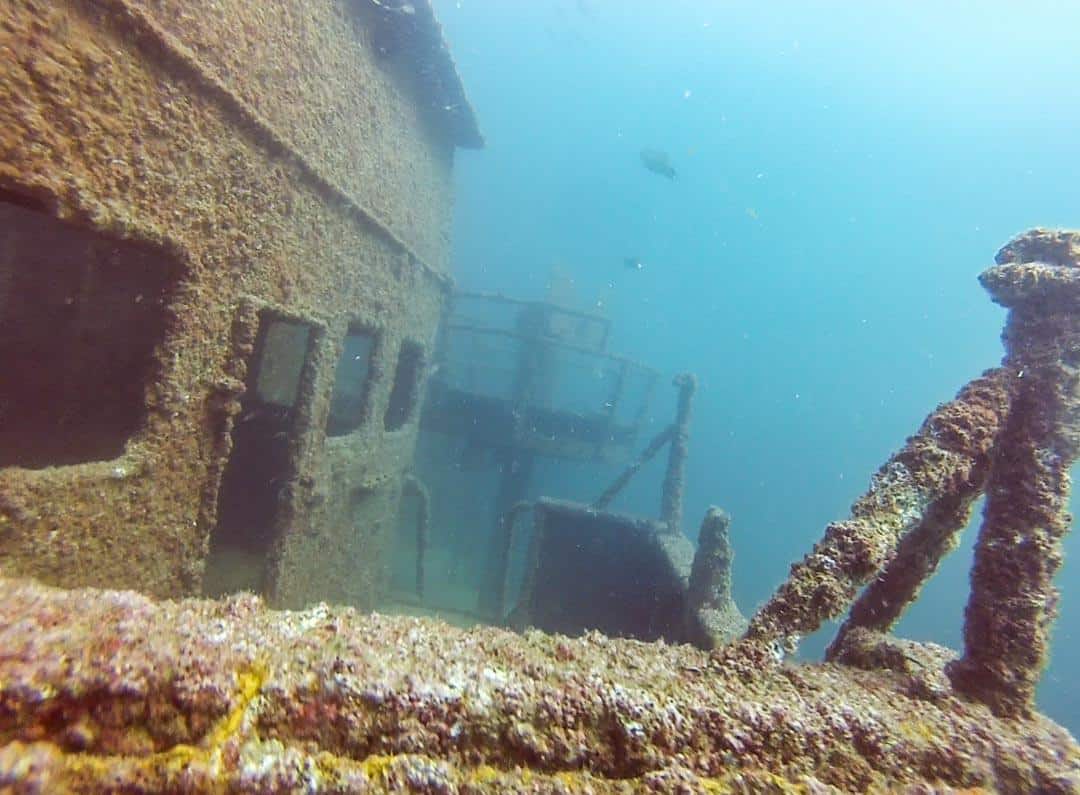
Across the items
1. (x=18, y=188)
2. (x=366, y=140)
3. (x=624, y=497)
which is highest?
(x=366, y=140)

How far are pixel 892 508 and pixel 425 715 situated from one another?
1.60m

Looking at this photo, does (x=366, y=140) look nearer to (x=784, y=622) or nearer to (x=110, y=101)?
(x=110, y=101)

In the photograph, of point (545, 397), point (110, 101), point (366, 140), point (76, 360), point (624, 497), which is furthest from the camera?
point (624, 497)

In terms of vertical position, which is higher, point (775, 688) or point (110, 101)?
point (110, 101)

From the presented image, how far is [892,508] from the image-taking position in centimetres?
190

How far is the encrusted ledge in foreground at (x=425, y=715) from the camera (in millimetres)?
968

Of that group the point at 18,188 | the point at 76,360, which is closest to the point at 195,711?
the point at 18,188

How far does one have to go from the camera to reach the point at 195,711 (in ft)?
3.35

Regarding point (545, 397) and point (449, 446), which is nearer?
point (545, 397)

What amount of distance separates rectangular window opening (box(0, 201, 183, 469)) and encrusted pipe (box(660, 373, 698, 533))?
7.16 metres

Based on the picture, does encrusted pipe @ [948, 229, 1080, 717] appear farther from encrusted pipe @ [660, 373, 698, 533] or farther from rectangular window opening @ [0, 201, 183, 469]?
encrusted pipe @ [660, 373, 698, 533]

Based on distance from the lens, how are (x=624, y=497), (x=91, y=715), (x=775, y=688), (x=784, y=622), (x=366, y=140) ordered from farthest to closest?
(x=624, y=497) → (x=366, y=140) → (x=784, y=622) → (x=775, y=688) → (x=91, y=715)

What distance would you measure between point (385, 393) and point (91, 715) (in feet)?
16.7

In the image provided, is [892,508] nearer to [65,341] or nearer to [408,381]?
[65,341]
